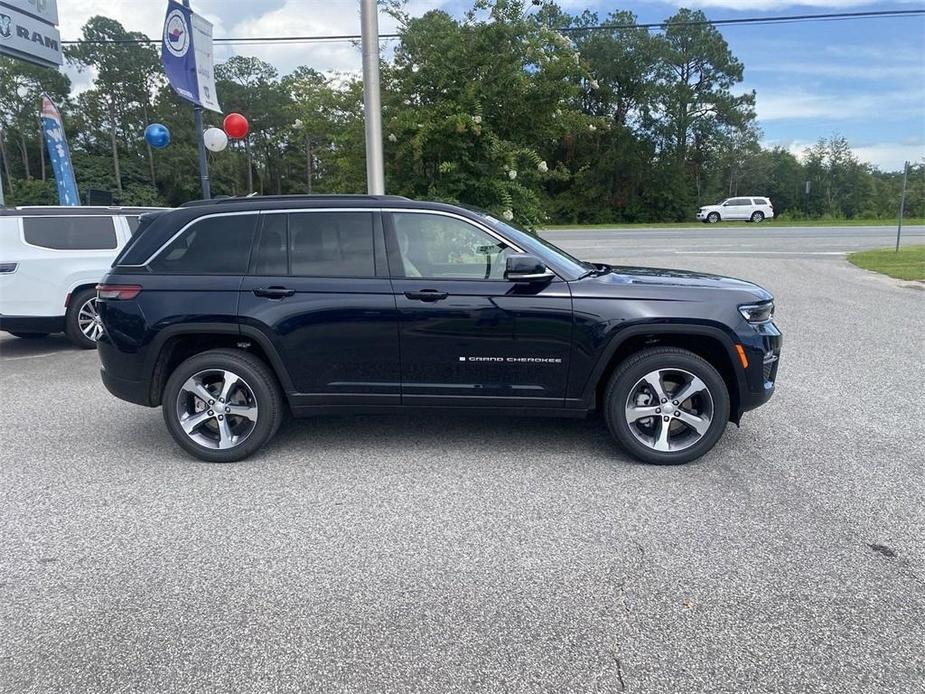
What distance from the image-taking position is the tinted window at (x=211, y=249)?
457cm

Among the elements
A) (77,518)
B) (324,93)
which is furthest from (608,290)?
(324,93)

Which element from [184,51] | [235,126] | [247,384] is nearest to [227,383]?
[247,384]

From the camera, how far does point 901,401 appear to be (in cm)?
568

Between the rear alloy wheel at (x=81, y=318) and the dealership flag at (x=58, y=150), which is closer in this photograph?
the rear alloy wheel at (x=81, y=318)

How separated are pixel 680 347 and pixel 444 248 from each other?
1.74m

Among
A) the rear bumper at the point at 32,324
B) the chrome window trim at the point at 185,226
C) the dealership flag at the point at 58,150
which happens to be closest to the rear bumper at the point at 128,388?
the chrome window trim at the point at 185,226

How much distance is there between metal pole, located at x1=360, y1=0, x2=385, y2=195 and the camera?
9.37 meters

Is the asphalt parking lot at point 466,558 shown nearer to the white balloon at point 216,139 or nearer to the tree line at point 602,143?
the white balloon at point 216,139

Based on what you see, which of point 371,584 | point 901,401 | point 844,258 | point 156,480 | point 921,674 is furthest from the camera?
point 844,258

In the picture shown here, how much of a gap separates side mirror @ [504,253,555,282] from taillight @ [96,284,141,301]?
8.27 feet

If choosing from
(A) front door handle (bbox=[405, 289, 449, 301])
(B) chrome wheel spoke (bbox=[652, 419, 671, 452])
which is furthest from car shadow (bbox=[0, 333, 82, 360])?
(B) chrome wheel spoke (bbox=[652, 419, 671, 452])

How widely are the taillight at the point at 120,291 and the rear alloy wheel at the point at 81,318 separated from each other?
404 centimetres

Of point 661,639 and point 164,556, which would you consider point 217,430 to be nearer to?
point 164,556

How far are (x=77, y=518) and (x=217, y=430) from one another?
1067mm
